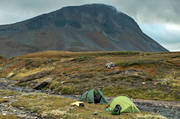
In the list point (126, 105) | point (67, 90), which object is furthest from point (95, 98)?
point (67, 90)

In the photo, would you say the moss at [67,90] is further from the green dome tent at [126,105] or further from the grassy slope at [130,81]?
the green dome tent at [126,105]

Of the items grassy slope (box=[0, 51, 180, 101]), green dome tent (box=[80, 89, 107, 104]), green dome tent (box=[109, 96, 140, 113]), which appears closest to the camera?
green dome tent (box=[109, 96, 140, 113])

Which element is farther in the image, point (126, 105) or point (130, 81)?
point (130, 81)

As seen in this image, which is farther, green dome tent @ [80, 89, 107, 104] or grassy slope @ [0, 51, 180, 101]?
grassy slope @ [0, 51, 180, 101]

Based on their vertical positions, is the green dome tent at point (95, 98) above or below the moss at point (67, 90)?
above

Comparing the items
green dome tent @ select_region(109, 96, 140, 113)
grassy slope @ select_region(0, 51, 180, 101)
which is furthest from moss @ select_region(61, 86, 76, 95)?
green dome tent @ select_region(109, 96, 140, 113)

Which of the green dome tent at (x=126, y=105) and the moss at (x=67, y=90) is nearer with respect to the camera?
the green dome tent at (x=126, y=105)

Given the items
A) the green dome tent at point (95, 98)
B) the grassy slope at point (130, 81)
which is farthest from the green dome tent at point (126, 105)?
the grassy slope at point (130, 81)

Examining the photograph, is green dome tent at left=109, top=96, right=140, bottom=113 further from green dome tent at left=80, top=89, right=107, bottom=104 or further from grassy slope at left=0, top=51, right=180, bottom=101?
grassy slope at left=0, top=51, right=180, bottom=101

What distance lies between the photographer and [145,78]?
176 ft

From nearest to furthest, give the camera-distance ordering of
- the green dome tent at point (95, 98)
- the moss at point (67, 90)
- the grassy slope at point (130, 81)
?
1. the green dome tent at point (95, 98)
2. the grassy slope at point (130, 81)
3. the moss at point (67, 90)

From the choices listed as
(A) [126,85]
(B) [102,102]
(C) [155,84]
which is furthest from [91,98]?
(C) [155,84]

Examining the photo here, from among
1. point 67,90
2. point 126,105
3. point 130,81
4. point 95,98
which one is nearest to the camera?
point 126,105

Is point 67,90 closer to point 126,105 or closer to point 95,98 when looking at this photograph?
point 95,98
